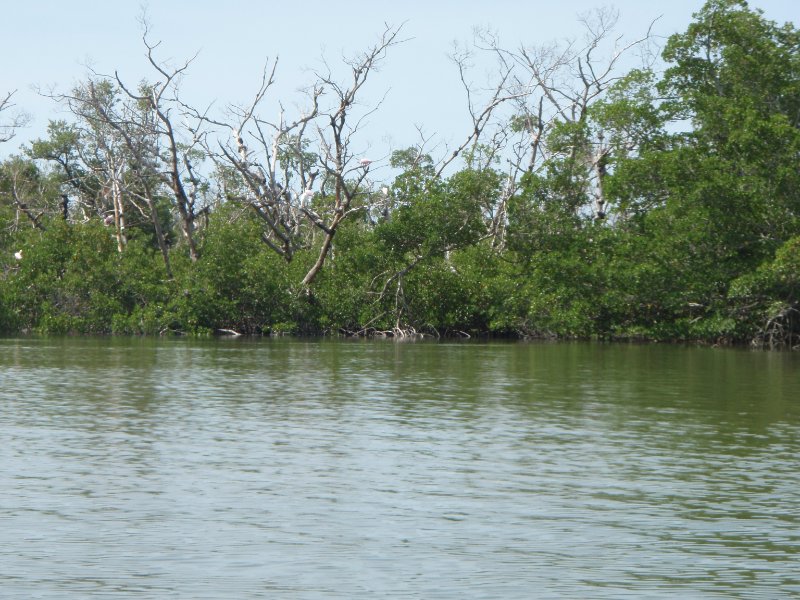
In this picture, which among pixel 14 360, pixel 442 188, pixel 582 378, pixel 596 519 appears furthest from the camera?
pixel 442 188

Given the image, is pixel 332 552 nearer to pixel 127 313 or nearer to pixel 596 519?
pixel 596 519

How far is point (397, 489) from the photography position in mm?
10664

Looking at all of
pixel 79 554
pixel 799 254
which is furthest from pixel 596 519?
pixel 799 254

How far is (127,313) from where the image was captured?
150 feet

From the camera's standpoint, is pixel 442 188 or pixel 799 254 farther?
pixel 442 188

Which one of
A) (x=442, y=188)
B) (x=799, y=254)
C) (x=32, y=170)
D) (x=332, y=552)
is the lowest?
(x=332, y=552)

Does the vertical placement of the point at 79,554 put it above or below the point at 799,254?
below

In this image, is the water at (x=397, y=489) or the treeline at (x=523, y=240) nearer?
the water at (x=397, y=489)

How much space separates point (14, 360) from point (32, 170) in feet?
144

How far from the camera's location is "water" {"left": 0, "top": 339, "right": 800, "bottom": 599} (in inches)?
301

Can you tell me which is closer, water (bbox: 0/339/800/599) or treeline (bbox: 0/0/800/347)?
water (bbox: 0/339/800/599)

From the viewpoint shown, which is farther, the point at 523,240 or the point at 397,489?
the point at 523,240

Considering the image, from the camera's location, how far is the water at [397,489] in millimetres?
7637

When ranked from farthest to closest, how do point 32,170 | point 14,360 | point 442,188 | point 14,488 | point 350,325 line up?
point 32,170 < point 350,325 < point 442,188 < point 14,360 < point 14,488
